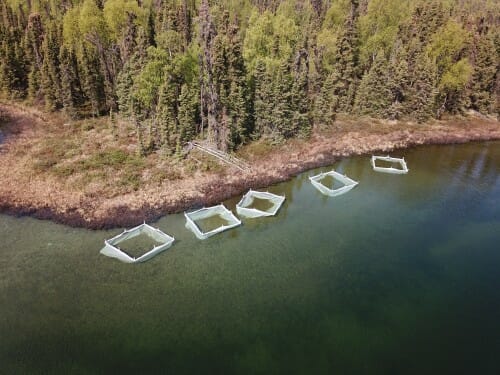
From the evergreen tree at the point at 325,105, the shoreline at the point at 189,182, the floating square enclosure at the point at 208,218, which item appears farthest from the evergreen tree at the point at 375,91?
the floating square enclosure at the point at 208,218

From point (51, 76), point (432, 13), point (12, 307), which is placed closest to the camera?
point (12, 307)

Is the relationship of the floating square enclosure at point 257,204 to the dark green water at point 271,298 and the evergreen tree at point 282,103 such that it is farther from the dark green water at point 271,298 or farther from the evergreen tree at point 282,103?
the evergreen tree at point 282,103

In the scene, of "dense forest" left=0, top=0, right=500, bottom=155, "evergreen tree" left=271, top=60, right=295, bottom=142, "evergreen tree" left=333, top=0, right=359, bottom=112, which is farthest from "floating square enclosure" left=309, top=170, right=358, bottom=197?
"evergreen tree" left=333, top=0, right=359, bottom=112

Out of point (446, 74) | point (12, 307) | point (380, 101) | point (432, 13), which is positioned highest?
point (432, 13)

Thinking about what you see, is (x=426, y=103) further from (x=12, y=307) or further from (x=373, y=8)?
(x=12, y=307)

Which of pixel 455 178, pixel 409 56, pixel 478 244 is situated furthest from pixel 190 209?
pixel 409 56

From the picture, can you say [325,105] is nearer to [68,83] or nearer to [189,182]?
[189,182]
